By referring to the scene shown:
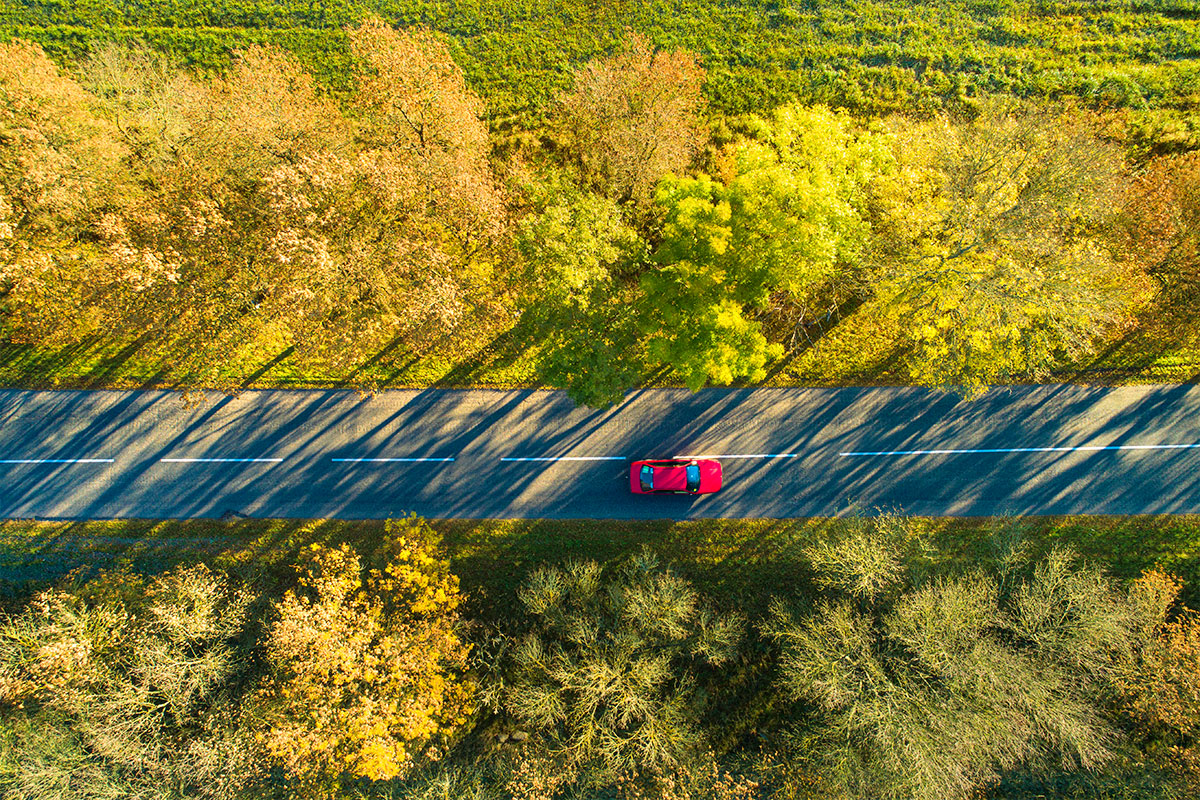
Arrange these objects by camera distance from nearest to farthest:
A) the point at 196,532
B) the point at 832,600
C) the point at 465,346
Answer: the point at 465,346, the point at 832,600, the point at 196,532

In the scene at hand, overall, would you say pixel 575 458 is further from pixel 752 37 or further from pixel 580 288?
pixel 752 37

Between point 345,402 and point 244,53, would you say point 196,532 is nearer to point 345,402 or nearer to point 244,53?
point 345,402

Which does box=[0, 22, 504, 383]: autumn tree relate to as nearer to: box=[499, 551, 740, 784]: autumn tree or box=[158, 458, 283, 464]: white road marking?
box=[158, 458, 283, 464]: white road marking

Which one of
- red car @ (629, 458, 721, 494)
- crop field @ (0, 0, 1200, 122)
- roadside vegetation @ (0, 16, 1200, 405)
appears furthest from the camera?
crop field @ (0, 0, 1200, 122)

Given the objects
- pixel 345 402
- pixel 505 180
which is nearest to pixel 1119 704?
Result: pixel 505 180

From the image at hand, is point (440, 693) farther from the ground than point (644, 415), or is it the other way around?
point (644, 415)

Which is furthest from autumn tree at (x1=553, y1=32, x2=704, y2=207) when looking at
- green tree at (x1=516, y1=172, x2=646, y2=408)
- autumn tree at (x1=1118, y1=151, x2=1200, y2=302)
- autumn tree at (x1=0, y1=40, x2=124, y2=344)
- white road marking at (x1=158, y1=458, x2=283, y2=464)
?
white road marking at (x1=158, y1=458, x2=283, y2=464)

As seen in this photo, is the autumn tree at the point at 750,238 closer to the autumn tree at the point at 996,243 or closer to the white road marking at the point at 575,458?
the autumn tree at the point at 996,243

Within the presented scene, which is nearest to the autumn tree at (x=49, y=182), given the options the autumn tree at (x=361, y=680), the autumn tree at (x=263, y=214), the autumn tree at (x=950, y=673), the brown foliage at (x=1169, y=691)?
the autumn tree at (x=263, y=214)
